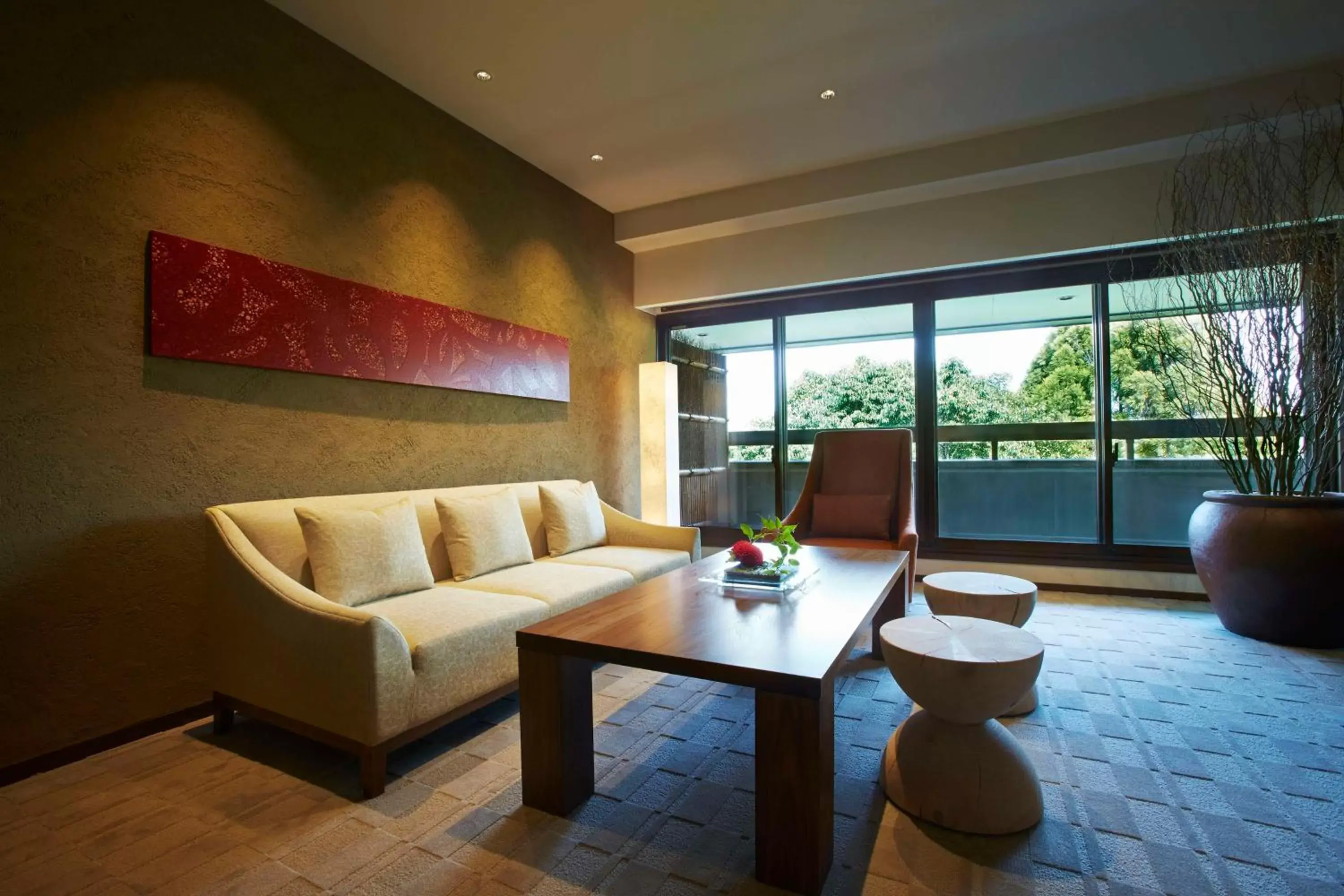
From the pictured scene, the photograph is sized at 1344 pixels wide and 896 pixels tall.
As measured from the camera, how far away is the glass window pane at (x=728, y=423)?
5246mm

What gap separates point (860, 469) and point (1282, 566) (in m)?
2.07

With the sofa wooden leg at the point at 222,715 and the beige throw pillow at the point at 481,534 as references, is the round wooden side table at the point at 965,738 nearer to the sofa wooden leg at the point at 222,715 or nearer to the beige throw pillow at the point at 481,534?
the beige throw pillow at the point at 481,534

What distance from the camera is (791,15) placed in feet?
8.94

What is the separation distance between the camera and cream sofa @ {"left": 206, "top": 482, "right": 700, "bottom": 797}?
1814 mm

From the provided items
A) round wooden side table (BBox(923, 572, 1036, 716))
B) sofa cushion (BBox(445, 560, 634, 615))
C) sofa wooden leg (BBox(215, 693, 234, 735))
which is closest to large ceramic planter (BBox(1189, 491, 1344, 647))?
round wooden side table (BBox(923, 572, 1036, 716))

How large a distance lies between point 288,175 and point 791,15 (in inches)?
92.4

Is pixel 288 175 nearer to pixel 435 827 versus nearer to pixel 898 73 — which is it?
pixel 435 827

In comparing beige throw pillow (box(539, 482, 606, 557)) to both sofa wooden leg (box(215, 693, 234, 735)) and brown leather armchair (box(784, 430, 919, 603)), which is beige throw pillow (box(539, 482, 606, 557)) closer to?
brown leather armchair (box(784, 430, 919, 603))

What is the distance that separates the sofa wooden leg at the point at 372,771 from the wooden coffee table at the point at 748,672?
0.45m

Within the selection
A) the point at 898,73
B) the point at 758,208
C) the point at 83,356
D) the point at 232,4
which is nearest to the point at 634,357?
the point at 758,208

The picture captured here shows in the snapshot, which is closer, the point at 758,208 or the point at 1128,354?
the point at 1128,354

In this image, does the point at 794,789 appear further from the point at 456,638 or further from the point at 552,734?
the point at 456,638

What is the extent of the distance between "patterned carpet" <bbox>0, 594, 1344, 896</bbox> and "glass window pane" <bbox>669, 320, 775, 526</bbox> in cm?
291

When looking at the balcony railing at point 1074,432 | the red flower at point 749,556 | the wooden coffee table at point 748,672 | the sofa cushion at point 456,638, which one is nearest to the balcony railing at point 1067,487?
the balcony railing at point 1074,432
